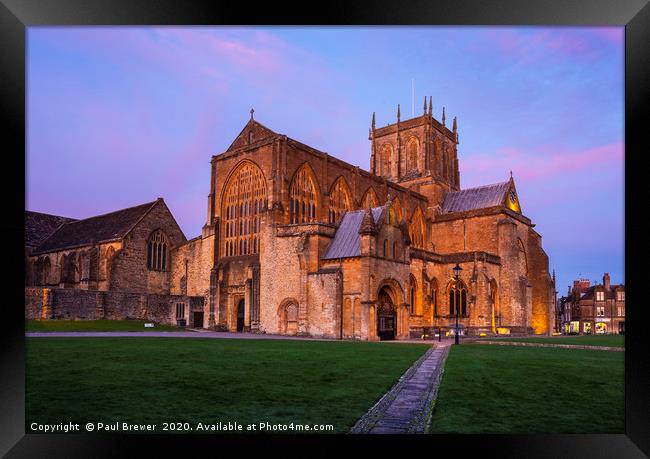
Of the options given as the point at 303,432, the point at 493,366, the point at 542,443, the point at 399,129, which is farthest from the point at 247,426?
the point at 399,129

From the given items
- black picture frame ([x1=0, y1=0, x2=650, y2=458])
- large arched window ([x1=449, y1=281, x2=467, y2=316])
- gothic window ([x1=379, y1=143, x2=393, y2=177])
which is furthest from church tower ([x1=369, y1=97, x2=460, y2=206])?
black picture frame ([x1=0, y1=0, x2=650, y2=458])

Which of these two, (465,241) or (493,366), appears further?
(465,241)

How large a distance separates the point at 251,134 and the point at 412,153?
2788cm

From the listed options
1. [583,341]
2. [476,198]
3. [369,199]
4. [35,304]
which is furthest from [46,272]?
[583,341]

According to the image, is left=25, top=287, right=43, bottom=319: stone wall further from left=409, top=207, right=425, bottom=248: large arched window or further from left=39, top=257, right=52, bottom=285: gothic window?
left=409, top=207, right=425, bottom=248: large arched window

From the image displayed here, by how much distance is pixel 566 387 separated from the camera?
500 inches

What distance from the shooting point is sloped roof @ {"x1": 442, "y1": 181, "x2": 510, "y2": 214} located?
58.0 metres

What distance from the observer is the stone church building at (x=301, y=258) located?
3634cm

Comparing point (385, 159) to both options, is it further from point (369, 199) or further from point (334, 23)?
point (334, 23)

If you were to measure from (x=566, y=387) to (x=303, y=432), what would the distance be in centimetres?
694

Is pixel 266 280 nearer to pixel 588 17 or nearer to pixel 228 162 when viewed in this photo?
pixel 228 162

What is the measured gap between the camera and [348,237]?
122ft

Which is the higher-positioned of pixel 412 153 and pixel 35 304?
pixel 412 153

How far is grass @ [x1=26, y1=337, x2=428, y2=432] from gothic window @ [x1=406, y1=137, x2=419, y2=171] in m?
50.0
